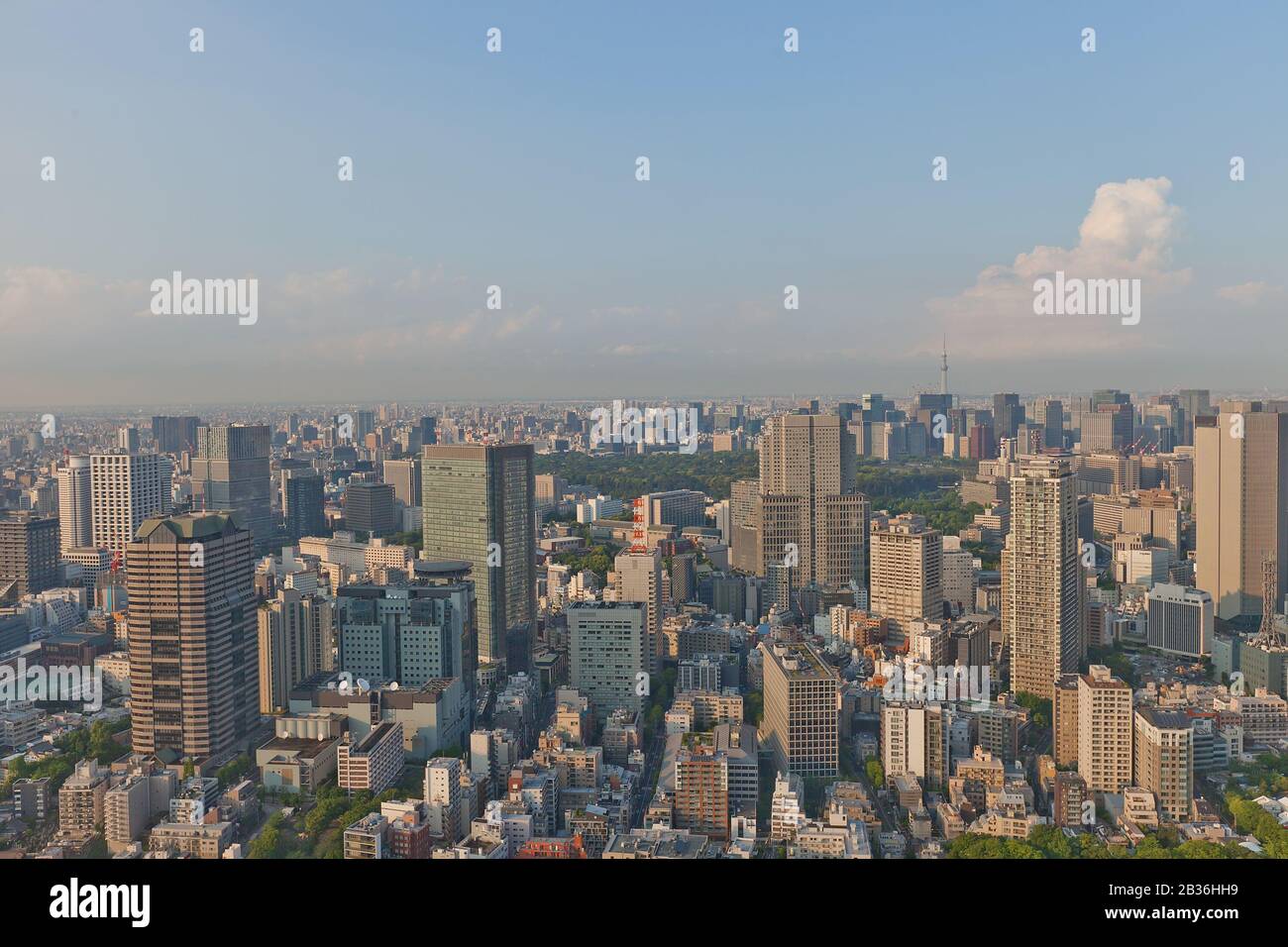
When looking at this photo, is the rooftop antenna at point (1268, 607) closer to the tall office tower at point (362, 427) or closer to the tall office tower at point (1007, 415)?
the tall office tower at point (1007, 415)

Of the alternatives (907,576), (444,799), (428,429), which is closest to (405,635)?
(444,799)

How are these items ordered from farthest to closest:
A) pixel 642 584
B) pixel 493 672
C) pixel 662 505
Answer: pixel 662 505, pixel 642 584, pixel 493 672

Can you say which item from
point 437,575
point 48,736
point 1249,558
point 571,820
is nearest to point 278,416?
point 437,575

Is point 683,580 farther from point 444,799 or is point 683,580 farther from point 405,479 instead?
point 444,799

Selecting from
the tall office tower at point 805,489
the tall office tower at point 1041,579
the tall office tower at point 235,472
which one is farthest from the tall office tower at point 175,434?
the tall office tower at point 1041,579
